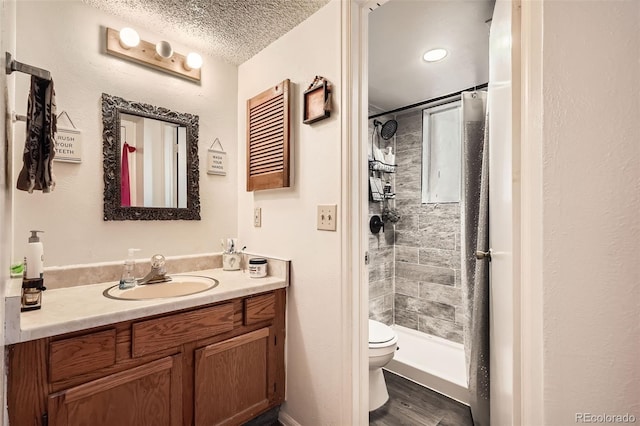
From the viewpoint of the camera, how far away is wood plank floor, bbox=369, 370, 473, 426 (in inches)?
66.4

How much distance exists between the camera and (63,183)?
1400mm

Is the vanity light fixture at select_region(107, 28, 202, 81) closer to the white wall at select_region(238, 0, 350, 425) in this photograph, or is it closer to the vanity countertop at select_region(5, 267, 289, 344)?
the white wall at select_region(238, 0, 350, 425)

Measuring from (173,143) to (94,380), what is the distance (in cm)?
122

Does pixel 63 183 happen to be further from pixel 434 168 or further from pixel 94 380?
pixel 434 168

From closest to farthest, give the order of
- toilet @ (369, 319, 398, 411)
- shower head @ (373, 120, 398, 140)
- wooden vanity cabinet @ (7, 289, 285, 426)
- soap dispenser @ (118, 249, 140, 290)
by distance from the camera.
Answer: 1. wooden vanity cabinet @ (7, 289, 285, 426)
2. soap dispenser @ (118, 249, 140, 290)
3. toilet @ (369, 319, 398, 411)
4. shower head @ (373, 120, 398, 140)

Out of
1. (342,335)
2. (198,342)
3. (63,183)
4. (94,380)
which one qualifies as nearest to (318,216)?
(342,335)

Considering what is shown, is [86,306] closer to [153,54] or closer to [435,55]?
[153,54]

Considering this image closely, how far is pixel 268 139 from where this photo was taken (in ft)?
5.62

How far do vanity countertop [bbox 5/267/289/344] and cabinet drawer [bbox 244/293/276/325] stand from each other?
0.04 meters

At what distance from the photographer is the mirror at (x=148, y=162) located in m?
1.53

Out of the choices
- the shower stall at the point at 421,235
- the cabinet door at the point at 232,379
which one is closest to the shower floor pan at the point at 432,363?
the shower stall at the point at 421,235

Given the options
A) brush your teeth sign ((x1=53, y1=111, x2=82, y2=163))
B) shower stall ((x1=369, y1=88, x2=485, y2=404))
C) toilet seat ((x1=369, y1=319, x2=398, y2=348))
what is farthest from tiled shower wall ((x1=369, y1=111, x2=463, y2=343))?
brush your teeth sign ((x1=53, y1=111, x2=82, y2=163))

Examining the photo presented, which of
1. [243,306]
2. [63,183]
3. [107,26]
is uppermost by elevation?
[107,26]

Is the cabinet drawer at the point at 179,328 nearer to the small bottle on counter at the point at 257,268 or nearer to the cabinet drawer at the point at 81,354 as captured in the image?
the cabinet drawer at the point at 81,354
